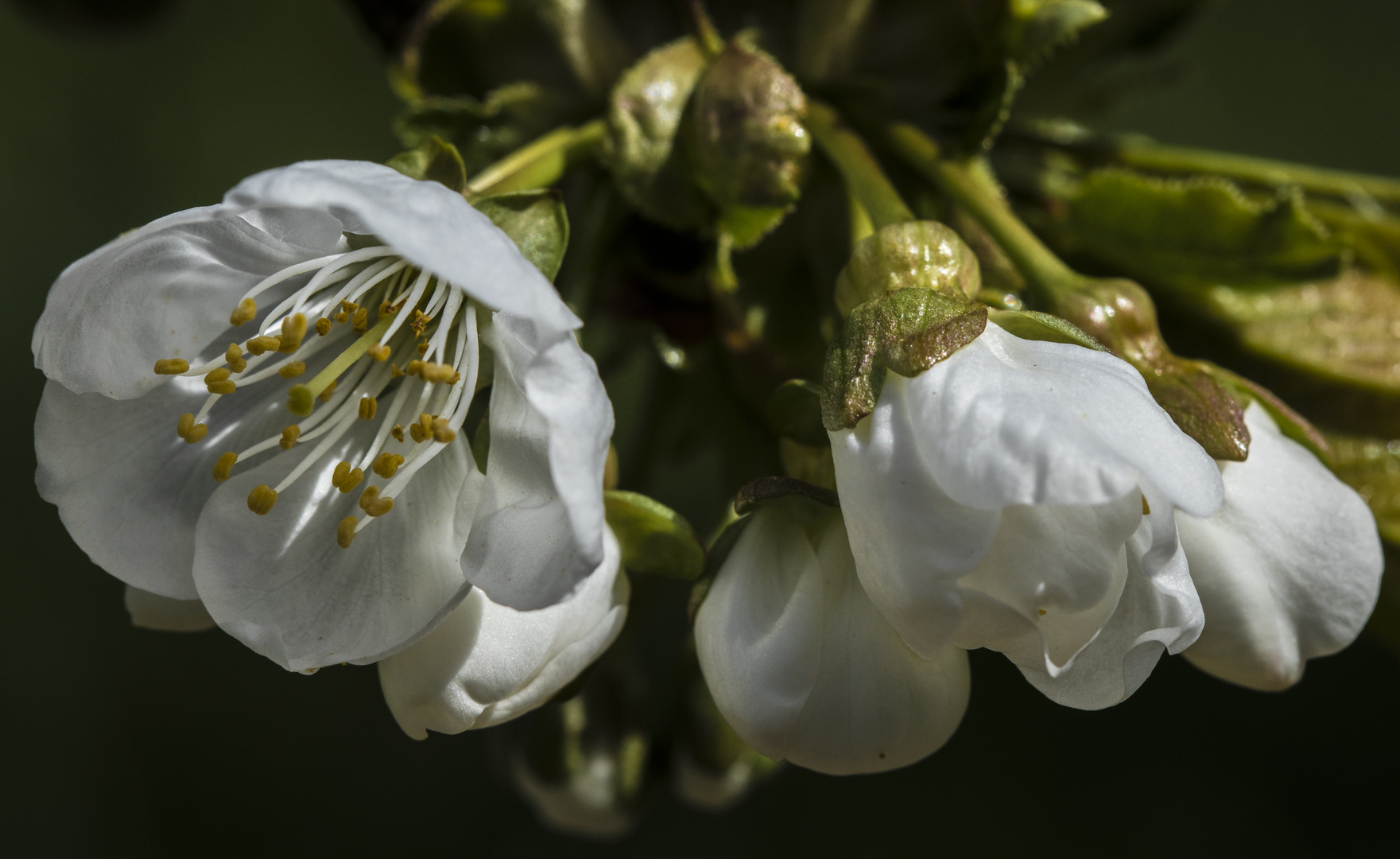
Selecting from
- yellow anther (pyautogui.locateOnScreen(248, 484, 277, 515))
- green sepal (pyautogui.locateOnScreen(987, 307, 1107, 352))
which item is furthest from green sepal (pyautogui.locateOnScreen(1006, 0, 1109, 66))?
yellow anther (pyautogui.locateOnScreen(248, 484, 277, 515))

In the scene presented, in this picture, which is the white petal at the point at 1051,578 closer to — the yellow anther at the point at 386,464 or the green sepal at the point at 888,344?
the green sepal at the point at 888,344

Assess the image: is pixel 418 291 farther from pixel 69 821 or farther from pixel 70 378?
pixel 69 821

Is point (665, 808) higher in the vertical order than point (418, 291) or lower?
lower

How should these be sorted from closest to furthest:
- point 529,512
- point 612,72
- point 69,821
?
point 529,512 < point 612,72 < point 69,821

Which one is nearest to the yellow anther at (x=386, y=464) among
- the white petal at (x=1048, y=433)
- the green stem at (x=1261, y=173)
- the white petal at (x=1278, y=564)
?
the white petal at (x=1048, y=433)

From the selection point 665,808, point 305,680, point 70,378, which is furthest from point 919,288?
point 305,680

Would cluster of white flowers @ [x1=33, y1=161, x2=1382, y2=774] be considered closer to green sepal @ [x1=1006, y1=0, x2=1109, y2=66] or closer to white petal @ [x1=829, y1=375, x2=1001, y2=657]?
white petal @ [x1=829, y1=375, x2=1001, y2=657]
